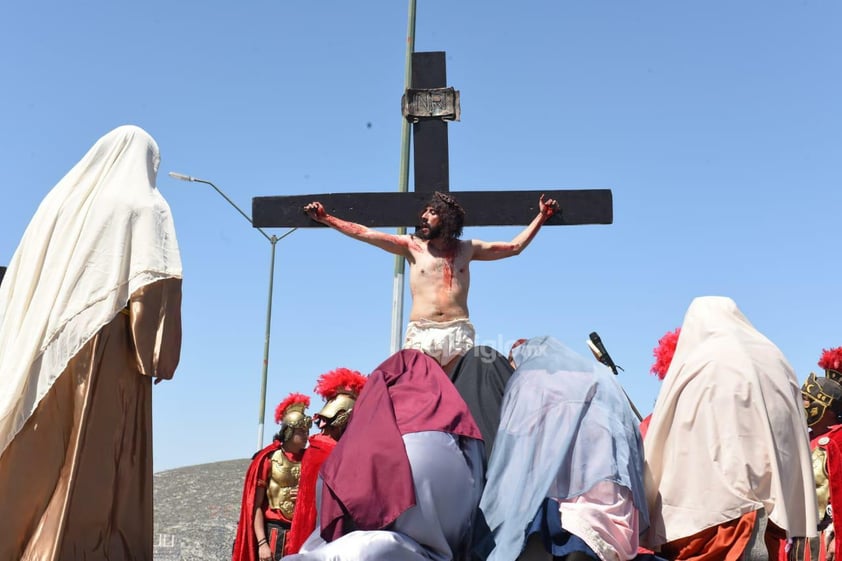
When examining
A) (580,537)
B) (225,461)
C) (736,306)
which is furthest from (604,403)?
(225,461)

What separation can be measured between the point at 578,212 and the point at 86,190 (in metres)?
4.17

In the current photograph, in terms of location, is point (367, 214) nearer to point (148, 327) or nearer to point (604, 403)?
point (148, 327)

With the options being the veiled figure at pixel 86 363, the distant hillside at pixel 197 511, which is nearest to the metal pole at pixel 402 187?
the veiled figure at pixel 86 363

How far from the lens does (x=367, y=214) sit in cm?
791

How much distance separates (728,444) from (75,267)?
3.58 m

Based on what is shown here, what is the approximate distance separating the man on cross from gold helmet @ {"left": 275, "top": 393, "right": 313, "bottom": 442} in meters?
2.94

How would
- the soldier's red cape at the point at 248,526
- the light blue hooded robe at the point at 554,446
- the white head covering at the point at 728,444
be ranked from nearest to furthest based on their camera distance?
the light blue hooded robe at the point at 554,446
the white head covering at the point at 728,444
the soldier's red cape at the point at 248,526

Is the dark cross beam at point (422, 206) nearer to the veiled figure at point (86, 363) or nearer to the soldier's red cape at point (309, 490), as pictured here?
the soldier's red cape at point (309, 490)

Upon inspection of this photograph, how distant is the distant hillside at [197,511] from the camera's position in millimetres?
14977

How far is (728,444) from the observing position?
4.85 m

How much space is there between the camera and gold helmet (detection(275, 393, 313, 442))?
9.95m

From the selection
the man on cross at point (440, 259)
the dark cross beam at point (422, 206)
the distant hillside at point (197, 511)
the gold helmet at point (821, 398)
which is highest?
the dark cross beam at point (422, 206)

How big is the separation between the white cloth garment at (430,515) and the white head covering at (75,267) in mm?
1662

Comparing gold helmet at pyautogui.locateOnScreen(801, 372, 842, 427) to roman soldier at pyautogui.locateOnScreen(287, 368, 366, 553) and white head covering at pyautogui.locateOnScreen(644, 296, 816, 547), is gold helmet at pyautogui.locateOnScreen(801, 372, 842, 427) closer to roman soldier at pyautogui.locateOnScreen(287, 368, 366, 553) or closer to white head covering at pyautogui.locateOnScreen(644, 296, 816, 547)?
white head covering at pyautogui.locateOnScreen(644, 296, 816, 547)
